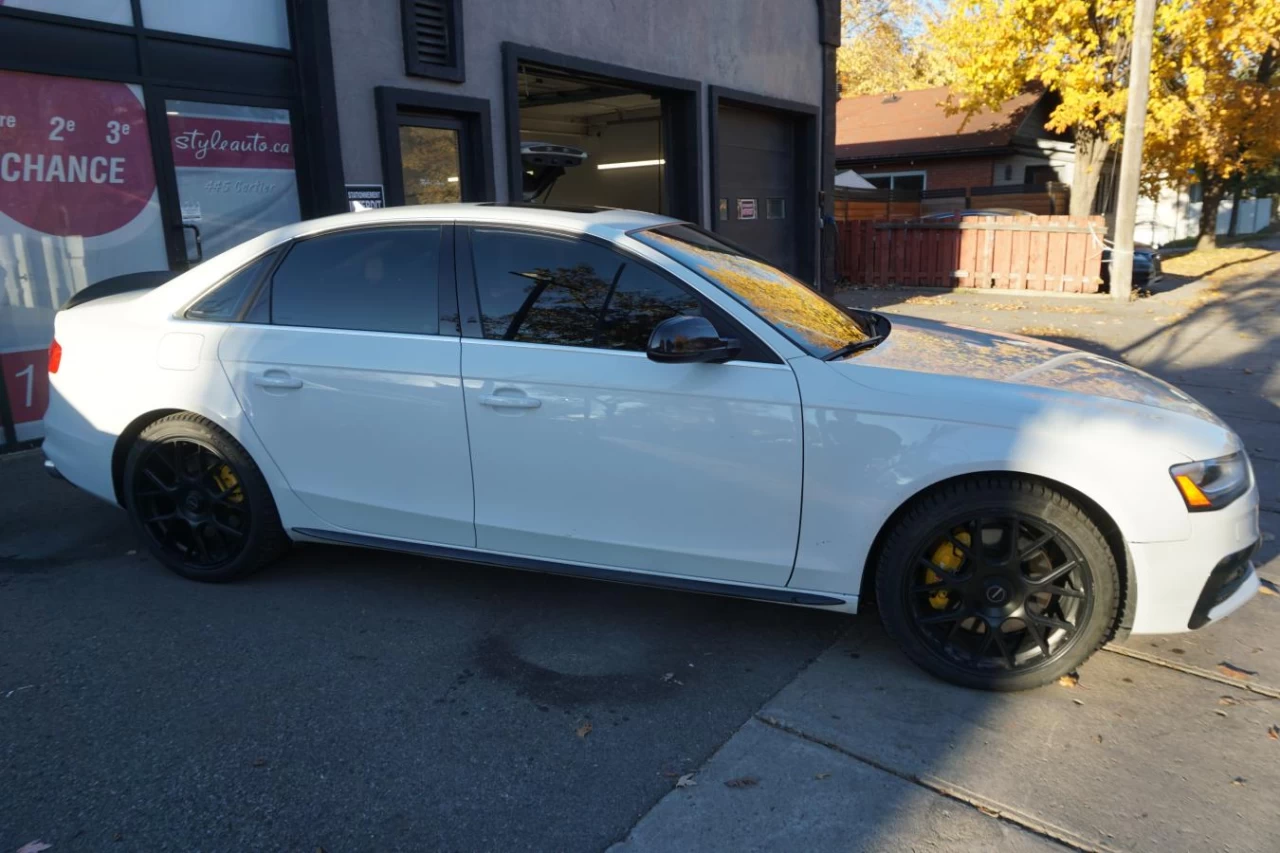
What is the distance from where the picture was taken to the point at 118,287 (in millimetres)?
5035

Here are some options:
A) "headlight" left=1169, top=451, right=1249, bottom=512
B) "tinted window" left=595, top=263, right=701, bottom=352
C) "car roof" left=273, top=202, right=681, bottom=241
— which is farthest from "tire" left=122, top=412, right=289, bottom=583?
"headlight" left=1169, top=451, right=1249, bottom=512

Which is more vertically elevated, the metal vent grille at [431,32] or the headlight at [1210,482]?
the metal vent grille at [431,32]

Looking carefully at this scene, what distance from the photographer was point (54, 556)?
15.6 feet

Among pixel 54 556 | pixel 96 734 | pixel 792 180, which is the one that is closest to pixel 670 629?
pixel 96 734

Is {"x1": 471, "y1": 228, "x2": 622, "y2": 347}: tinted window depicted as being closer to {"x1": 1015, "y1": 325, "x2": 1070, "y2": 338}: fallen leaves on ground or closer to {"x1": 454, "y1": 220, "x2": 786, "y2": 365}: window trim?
{"x1": 454, "y1": 220, "x2": 786, "y2": 365}: window trim

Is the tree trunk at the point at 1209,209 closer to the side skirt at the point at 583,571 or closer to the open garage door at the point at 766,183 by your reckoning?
the open garage door at the point at 766,183

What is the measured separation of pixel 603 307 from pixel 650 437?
0.56 metres

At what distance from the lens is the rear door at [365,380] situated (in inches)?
148

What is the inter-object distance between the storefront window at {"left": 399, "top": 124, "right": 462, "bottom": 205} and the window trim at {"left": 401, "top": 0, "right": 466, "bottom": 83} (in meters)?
0.48

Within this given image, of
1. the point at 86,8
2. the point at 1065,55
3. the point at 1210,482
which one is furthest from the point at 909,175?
the point at 1210,482

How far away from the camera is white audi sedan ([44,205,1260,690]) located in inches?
125

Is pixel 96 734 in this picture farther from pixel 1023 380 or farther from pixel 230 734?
pixel 1023 380

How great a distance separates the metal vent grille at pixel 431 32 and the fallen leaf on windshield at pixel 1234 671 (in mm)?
7161

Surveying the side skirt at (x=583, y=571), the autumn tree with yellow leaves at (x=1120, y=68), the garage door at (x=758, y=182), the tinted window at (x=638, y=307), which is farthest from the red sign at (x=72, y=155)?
the autumn tree with yellow leaves at (x=1120, y=68)
